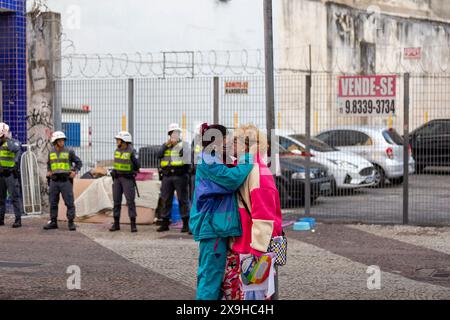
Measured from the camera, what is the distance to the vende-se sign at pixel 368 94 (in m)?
13.8

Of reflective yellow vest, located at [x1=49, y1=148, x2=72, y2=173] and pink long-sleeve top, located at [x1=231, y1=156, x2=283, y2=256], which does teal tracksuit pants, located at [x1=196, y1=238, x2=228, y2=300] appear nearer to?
pink long-sleeve top, located at [x1=231, y1=156, x2=283, y2=256]

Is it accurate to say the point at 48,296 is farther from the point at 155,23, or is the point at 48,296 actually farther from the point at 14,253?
the point at 155,23

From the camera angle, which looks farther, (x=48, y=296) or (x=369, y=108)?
(x=369, y=108)

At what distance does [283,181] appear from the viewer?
16.0m

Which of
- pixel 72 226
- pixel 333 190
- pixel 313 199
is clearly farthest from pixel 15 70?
pixel 333 190

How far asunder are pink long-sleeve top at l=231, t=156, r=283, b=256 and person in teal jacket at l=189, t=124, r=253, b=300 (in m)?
0.06

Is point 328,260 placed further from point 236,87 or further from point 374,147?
point 374,147

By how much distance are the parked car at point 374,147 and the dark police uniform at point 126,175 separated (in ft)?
16.9

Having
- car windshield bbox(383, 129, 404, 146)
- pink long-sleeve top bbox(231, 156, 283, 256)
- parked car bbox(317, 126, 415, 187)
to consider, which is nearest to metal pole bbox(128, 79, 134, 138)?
parked car bbox(317, 126, 415, 187)

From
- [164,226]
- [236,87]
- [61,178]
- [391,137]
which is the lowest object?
[164,226]

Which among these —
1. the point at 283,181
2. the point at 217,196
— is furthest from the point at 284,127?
the point at 217,196

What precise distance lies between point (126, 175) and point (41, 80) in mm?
4539

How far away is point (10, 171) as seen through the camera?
558 inches
